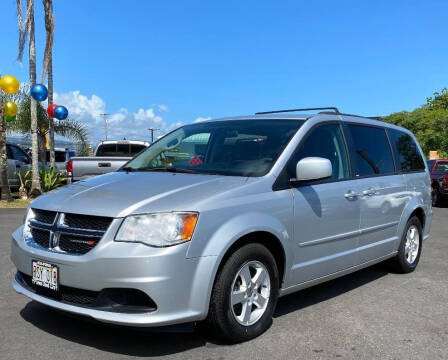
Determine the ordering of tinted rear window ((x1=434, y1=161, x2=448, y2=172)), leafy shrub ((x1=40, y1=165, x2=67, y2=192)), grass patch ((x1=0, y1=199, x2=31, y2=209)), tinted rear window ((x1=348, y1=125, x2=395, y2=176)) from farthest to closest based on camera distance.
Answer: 1. tinted rear window ((x1=434, y1=161, x2=448, y2=172))
2. leafy shrub ((x1=40, y1=165, x2=67, y2=192))
3. grass patch ((x1=0, y1=199, x2=31, y2=209))
4. tinted rear window ((x1=348, y1=125, x2=395, y2=176))

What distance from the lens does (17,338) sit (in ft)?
11.9

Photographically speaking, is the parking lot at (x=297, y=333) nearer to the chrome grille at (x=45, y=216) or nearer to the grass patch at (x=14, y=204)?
the chrome grille at (x=45, y=216)

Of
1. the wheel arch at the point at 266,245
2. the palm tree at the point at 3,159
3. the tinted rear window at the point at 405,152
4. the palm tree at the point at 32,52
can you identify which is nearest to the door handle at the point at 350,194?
the wheel arch at the point at 266,245

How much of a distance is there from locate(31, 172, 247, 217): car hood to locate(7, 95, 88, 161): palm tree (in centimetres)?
1751

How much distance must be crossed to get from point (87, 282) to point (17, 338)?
920mm

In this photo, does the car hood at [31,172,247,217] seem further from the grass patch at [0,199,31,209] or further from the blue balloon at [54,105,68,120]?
the blue balloon at [54,105,68,120]

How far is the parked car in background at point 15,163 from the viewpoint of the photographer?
15.0 m

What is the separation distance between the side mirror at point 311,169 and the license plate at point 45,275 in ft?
6.43

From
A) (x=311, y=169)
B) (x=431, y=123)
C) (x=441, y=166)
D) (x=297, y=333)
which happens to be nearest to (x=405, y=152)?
(x=311, y=169)

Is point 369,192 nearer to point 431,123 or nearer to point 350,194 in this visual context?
point 350,194

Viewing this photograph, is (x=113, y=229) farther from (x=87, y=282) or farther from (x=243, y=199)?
(x=243, y=199)

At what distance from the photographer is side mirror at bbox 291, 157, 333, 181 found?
3875 millimetres

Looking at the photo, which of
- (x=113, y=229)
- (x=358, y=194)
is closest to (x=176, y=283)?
(x=113, y=229)

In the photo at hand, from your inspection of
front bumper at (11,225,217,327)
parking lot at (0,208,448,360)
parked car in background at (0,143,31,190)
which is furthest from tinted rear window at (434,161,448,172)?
front bumper at (11,225,217,327)
